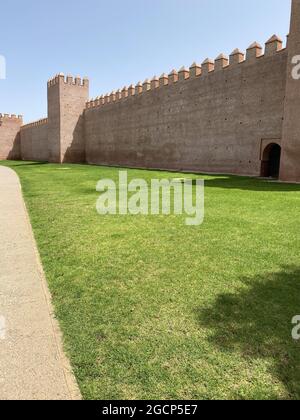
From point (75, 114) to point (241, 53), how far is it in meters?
20.4

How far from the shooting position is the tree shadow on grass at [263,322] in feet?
7.75

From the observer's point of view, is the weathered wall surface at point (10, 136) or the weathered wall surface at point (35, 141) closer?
the weathered wall surface at point (35, 141)

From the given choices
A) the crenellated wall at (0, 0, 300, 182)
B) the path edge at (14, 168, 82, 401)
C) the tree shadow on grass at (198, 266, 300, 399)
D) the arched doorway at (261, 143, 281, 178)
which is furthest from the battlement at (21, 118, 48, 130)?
the tree shadow on grass at (198, 266, 300, 399)

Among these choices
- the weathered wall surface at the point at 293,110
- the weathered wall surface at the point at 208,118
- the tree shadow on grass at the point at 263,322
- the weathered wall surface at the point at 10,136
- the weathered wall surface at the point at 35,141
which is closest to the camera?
the tree shadow on grass at the point at 263,322

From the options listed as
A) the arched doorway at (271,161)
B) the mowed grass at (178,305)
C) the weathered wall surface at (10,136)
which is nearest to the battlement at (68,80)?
the weathered wall surface at (10,136)

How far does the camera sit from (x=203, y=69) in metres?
19.8

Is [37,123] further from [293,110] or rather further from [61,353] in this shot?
[61,353]

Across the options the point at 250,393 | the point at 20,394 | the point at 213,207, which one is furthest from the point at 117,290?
the point at 213,207

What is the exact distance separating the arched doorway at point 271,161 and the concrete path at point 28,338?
14.5m

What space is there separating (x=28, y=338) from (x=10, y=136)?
1963 inches

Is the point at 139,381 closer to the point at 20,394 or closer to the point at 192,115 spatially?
the point at 20,394

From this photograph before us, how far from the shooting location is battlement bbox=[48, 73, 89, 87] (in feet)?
104

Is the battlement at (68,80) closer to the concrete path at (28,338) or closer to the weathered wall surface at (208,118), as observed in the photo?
the weathered wall surface at (208,118)

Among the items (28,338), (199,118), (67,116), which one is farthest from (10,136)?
(28,338)
